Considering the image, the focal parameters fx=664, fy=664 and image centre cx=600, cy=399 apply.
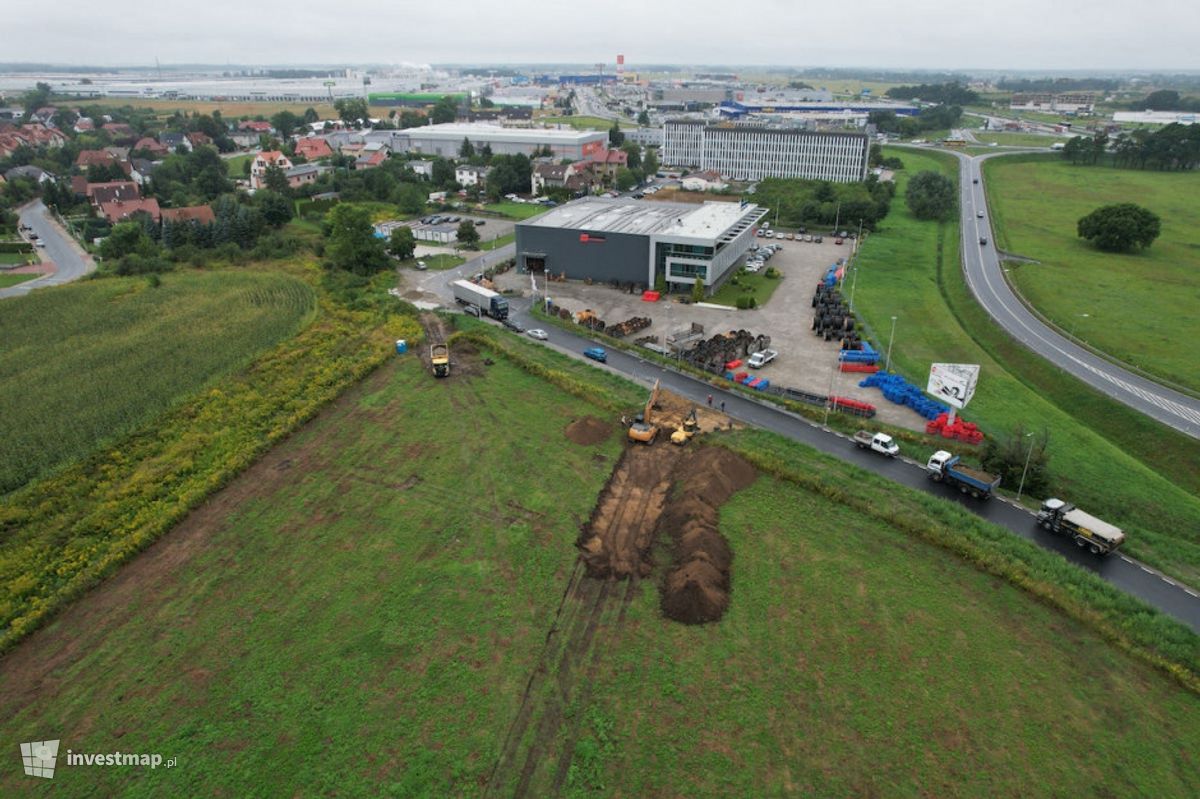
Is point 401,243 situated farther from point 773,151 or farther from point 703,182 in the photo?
point 773,151

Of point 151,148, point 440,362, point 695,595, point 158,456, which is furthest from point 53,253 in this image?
point 695,595

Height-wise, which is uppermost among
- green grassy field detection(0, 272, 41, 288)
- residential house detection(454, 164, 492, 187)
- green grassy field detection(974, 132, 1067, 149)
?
green grassy field detection(974, 132, 1067, 149)

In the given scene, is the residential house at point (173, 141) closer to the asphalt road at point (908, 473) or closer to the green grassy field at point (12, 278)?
the green grassy field at point (12, 278)

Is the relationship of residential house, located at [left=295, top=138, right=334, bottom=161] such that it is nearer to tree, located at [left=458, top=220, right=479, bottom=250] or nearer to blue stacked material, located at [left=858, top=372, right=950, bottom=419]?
tree, located at [left=458, top=220, right=479, bottom=250]

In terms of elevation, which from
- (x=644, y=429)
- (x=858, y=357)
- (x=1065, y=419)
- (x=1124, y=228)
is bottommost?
(x=1065, y=419)

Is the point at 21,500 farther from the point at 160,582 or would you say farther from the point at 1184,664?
the point at 1184,664

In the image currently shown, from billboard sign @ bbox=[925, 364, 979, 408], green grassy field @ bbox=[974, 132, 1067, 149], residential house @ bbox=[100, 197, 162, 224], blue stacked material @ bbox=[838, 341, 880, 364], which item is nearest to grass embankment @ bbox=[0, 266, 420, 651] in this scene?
blue stacked material @ bbox=[838, 341, 880, 364]

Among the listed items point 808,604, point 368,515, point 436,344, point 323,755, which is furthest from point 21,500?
point 808,604
